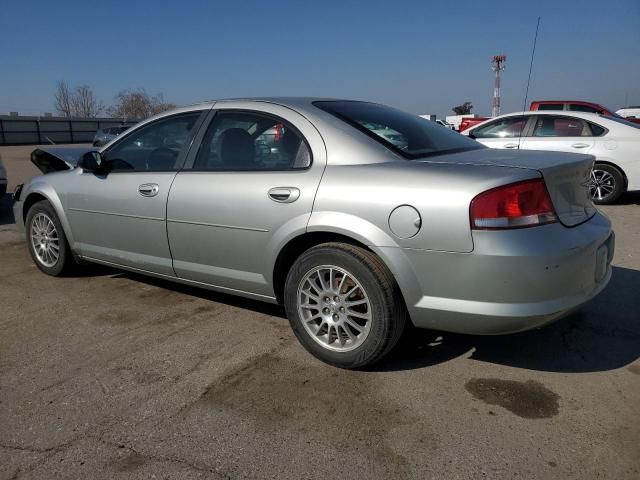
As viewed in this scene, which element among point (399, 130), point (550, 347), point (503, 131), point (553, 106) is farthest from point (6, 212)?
point (553, 106)

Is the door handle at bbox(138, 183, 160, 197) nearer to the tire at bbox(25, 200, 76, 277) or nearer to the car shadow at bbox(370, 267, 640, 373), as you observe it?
the tire at bbox(25, 200, 76, 277)

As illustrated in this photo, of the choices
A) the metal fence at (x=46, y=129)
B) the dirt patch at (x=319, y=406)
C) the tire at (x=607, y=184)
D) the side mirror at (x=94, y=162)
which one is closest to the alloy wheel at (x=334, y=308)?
the dirt patch at (x=319, y=406)

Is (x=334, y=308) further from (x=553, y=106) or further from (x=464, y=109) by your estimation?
(x=464, y=109)

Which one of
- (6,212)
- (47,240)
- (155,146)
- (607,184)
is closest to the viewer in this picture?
(155,146)

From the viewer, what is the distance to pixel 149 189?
3799 millimetres

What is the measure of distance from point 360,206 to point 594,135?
7.07 m

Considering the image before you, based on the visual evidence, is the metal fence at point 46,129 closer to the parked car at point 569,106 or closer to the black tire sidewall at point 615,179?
the parked car at point 569,106

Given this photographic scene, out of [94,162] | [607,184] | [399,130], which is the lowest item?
[607,184]

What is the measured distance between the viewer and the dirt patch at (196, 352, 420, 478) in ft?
7.75

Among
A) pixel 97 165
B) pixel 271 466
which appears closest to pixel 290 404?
pixel 271 466

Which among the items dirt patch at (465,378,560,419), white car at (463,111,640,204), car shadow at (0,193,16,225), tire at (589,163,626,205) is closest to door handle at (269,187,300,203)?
dirt patch at (465,378,560,419)

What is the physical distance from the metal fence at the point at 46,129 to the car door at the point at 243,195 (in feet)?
116

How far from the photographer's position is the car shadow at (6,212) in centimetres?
781

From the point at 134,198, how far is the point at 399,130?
6.41 ft
